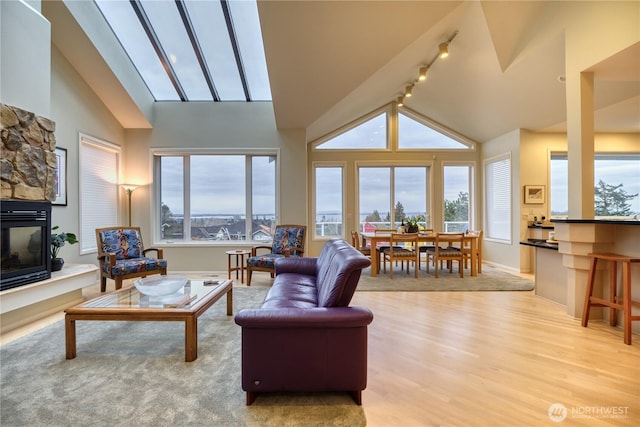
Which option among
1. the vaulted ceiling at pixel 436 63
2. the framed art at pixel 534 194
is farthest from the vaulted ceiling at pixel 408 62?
the framed art at pixel 534 194

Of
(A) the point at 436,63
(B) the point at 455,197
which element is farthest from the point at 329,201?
(A) the point at 436,63

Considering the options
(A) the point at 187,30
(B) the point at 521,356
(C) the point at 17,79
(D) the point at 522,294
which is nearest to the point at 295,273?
(B) the point at 521,356

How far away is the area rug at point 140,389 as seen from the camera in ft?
5.36

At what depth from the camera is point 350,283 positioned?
1.89m

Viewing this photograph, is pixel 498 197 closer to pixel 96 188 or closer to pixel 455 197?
pixel 455 197

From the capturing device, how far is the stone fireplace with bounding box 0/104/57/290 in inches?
112

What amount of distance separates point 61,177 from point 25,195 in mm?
1409

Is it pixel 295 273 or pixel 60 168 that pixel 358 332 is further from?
pixel 60 168

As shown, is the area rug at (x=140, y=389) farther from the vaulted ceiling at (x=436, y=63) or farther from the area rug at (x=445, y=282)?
the vaulted ceiling at (x=436, y=63)

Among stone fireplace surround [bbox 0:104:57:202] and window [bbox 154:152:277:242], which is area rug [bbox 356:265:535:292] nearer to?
window [bbox 154:152:277:242]

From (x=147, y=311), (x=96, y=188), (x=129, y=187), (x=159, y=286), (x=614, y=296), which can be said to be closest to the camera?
(x=147, y=311)

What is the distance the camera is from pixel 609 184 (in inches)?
234

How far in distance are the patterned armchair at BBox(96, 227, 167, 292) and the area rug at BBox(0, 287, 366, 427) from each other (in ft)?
4.23

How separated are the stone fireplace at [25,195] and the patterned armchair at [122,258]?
0.78 m
